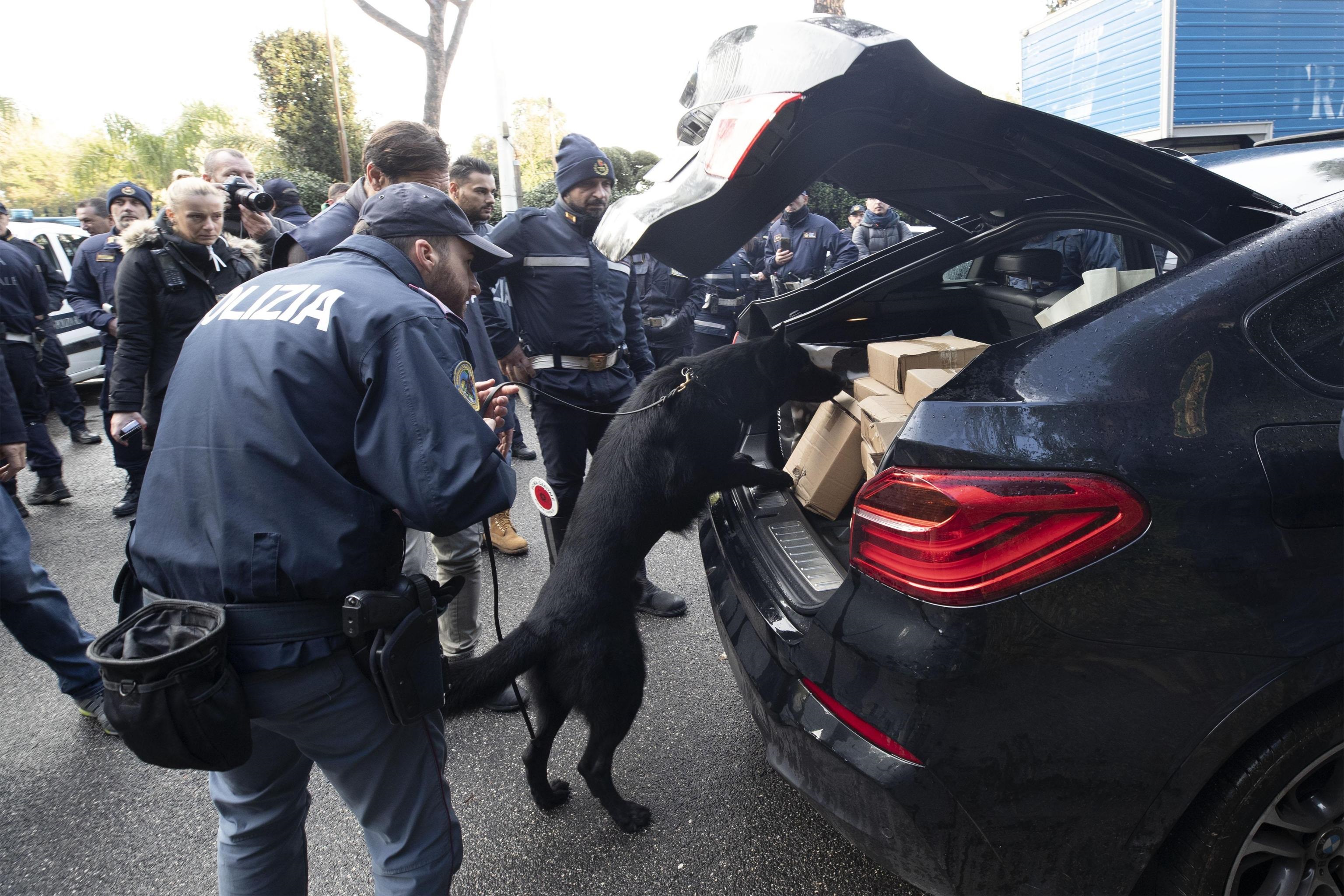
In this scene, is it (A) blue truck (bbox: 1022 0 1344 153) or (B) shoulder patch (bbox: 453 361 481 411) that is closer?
(B) shoulder patch (bbox: 453 361 481 411)

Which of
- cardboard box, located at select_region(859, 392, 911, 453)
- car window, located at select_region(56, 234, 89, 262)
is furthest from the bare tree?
cardboard box, located at select_region(859, 392, 911, 453)

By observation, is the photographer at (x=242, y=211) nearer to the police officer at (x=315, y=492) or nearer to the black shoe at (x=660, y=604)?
the black shoe at (x=660, y=604)

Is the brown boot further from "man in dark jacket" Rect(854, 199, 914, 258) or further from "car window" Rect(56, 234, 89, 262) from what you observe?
"car window" Rect(56, 234, 89, 262)

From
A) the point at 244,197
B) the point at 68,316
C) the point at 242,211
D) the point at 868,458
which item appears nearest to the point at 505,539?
the point at 244,197

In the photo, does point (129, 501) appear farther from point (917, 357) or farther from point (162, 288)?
point (917, 357)

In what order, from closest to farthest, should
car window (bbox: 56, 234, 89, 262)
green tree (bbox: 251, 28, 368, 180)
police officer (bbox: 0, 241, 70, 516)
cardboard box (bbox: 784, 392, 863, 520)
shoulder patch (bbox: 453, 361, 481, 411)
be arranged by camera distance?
shoulder patch (bbox: 453, 361, 481, 411), cardboard box (bbox: 784, 392, 863, 520), police officer (bbox: 0, 241, 70, 516), car window (bbox: 56, 234, 89, 262), green tree (bbox: 251, 28, 368, 180)

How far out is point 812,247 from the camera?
6879 millimetres

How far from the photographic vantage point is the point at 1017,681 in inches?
53.2

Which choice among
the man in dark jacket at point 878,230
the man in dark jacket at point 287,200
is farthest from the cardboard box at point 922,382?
the man in dark jacket at point 878,230

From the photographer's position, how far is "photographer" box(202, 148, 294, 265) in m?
4.33

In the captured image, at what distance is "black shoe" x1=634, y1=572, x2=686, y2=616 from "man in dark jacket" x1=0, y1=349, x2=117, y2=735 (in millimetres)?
2067

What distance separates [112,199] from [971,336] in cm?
613

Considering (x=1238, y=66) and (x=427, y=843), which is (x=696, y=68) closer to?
(x=427, y=843)

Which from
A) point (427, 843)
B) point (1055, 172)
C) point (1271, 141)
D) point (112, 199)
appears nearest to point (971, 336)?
point (1271, 141)
